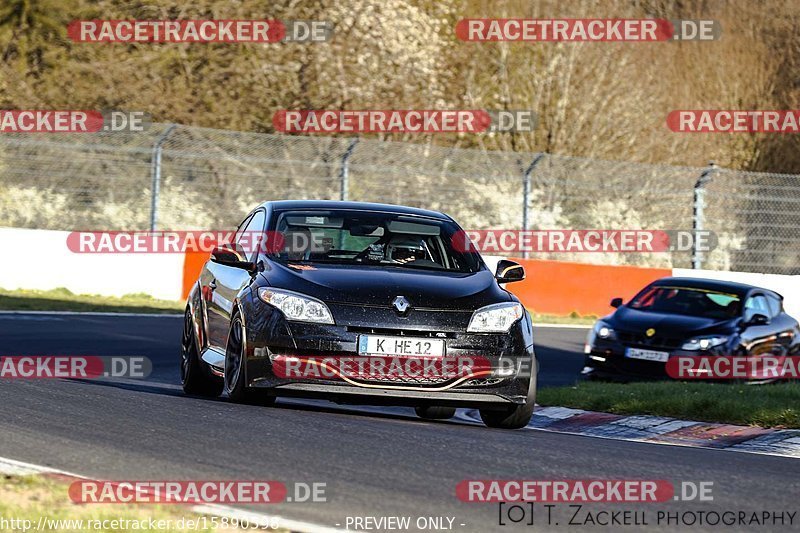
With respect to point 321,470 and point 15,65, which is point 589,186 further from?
point 321,470

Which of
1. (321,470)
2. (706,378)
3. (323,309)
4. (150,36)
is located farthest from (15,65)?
(321,470)

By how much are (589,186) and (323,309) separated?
19.7 m

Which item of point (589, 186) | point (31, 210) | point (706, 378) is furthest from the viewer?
point (589, 186)

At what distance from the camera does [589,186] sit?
94.9 ft

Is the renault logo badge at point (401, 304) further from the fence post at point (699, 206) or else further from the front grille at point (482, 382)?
the fence post at point (699, 206)

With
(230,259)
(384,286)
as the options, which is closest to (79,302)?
(230,259)

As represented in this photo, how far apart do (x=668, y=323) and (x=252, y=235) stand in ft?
23.5

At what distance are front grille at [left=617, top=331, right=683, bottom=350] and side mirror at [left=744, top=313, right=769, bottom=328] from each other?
1.21 m

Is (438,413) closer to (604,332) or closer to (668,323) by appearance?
(604,332)

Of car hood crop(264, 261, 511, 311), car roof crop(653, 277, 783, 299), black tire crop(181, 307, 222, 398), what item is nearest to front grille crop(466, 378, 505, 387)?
car hood crop(264, 261, 511, 311)

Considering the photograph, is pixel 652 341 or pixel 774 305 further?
pixel 774 305

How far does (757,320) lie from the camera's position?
17.8 metres

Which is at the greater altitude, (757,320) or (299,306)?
(299,306)

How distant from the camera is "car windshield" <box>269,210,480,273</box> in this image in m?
10.7
